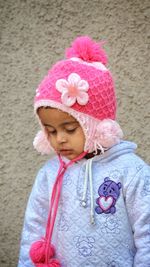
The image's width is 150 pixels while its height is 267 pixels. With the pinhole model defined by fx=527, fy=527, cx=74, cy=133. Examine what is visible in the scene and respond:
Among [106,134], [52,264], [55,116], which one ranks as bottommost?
[52,264]

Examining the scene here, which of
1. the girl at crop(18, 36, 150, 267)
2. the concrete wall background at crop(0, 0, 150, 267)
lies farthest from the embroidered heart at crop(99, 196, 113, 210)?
the concrete wall background at crop(0, 0, 150, 267)

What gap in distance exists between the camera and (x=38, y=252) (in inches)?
93.8

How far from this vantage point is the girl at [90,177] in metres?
2.23

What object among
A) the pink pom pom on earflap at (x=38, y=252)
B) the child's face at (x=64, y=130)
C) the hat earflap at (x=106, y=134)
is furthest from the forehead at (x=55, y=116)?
the pink pom pom on earflap at (x=38, y=252)

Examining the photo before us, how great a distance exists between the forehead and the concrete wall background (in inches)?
37.0

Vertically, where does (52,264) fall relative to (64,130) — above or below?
below

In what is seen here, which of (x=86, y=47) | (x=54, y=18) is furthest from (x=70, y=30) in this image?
(x=86, y=47)

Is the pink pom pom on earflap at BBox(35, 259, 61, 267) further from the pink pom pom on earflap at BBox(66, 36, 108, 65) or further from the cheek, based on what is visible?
the pink pom pom on earflap at BBox(66, 36, 108, 65)

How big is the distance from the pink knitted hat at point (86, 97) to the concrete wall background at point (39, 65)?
0.78 metres

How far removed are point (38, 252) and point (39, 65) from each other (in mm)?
1269

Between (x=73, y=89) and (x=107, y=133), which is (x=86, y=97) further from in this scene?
(x=107, y=133)

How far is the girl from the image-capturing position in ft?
7.33

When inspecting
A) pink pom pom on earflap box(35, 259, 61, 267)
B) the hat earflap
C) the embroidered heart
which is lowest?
pink pom pom on earflap box(35, 259, 61, 267)

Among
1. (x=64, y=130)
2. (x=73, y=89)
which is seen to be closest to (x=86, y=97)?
(x=73, y=89)
